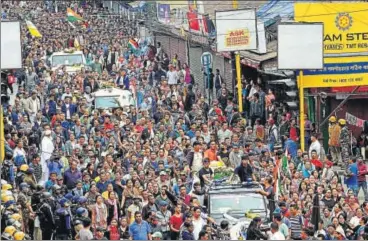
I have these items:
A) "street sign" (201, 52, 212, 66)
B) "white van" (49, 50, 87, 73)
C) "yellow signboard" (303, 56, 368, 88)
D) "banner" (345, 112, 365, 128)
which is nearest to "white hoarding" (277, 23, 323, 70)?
"yellow signboard" (303, 56, 368, 88)

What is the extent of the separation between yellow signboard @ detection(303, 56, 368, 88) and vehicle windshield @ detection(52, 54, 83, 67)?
1487 centimetres

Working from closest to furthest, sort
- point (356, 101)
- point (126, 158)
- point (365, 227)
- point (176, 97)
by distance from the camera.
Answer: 1. point (365, 227)
2. point (126, 158)
3. point (356, 101)
4. point (176, 97)

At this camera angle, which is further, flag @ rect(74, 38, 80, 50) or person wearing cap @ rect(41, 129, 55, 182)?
flag @ rect(74, 38, 80, 50)

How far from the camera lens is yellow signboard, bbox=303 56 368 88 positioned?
3628cm

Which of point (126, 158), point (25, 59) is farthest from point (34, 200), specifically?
point (25, 59)

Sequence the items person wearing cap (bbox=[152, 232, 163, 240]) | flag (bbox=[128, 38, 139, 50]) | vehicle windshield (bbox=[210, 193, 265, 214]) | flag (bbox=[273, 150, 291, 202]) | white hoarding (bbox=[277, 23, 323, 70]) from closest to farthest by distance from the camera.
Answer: person wearing cap (bbox=[152, 232, 163, 240])
vehicle windshield (bbox=[210, 193, 265, 214])
flag (bbox=[273, 150, 291, 202])
white hoarding (bbox=[277, 23, 323, 70])
flag (bbox=[128, 38, 139, 50])

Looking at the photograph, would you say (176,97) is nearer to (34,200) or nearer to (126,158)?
(126,158)

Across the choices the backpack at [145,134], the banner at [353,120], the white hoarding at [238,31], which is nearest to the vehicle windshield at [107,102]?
the white hoarding at [238,31]

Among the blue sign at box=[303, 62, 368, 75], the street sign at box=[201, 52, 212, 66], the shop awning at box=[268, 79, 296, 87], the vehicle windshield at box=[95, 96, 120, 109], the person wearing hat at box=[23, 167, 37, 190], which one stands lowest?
the person wearing hat at box=[23, 167, 37, 190]

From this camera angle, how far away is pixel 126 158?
30922 millimetres

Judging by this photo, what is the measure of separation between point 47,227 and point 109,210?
1601 millimetres

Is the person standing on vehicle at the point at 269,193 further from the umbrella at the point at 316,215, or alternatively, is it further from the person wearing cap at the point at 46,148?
the person wearing cap at the point at 46,148

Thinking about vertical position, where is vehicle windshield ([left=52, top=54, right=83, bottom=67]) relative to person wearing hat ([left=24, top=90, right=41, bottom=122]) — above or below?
above

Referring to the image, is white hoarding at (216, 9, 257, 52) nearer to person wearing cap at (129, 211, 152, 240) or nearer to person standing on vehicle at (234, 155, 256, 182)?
person standing on vehicle at (234, 155, 256, 182)
